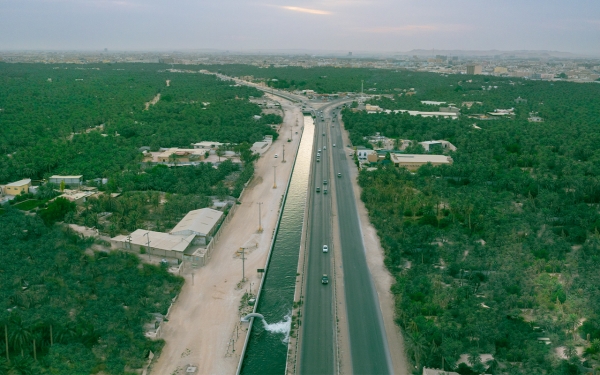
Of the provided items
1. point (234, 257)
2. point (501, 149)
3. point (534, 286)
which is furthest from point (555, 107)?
point (234, 257)

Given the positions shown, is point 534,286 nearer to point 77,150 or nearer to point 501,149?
point 501,149

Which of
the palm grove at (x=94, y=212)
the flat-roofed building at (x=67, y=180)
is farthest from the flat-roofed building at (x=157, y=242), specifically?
the flat-roofed building at (x=67, y=180)

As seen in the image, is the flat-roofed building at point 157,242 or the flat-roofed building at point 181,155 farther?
the flat-roofed building at point 181,155

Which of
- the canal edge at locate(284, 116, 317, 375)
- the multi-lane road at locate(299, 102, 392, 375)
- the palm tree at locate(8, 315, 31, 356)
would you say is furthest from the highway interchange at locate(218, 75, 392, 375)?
the palm tree at locate(8, 315, 31, 356)

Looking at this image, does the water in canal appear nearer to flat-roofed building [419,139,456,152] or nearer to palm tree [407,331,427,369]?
Answer: palm tree [407,331,427,369]

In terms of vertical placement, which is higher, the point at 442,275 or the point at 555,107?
the point at 555,107

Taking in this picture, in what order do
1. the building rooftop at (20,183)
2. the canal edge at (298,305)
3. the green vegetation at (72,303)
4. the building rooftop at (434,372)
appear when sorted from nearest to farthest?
the building rooftop at (434,372), the green vegetation at (72,303), the canal edge at (298,305), the building rooftop at (20,183)

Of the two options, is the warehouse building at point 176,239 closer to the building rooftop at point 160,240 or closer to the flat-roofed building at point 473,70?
the building rooftop at point 160,240

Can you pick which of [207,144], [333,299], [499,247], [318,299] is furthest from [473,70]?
[318,299]
